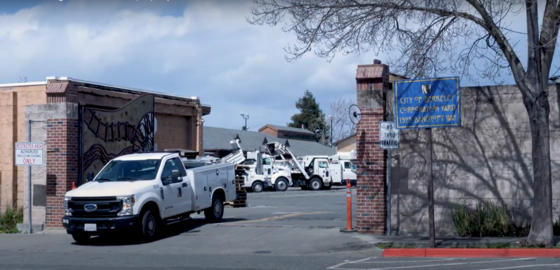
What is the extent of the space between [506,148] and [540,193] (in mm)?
2030

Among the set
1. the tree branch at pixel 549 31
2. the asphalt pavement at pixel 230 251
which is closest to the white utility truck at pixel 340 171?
the asphalt pavement at pixel 230 251

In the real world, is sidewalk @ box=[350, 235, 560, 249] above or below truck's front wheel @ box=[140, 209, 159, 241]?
below

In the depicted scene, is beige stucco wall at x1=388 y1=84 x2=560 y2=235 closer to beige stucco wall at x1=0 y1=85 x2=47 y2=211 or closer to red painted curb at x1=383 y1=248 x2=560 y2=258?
red painted curb at x1=383 y1=248 x2=560 y2=258

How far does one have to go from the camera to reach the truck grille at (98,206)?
1495cm

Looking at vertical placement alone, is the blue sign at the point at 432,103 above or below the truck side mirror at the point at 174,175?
above

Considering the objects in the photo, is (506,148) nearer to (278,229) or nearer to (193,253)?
(278,229)

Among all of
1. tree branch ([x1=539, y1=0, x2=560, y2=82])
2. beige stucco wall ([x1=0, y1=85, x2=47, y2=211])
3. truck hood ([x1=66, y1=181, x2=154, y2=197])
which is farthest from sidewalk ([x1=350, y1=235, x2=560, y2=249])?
beige stucco wall ([x1=0, y1=85, x2=47, y2=211])

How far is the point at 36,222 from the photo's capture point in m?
18.8

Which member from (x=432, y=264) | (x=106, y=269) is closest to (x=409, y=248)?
(x=432, y=264)

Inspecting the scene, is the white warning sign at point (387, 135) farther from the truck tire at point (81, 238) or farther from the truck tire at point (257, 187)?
the truck tire at point (257, 187)

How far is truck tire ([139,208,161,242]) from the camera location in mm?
15387

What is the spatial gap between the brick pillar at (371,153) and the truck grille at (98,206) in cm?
559

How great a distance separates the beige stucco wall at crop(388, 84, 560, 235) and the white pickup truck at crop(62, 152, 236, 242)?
5353 millimetres

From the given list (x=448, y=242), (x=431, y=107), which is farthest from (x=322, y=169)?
(x=431, y=107)
